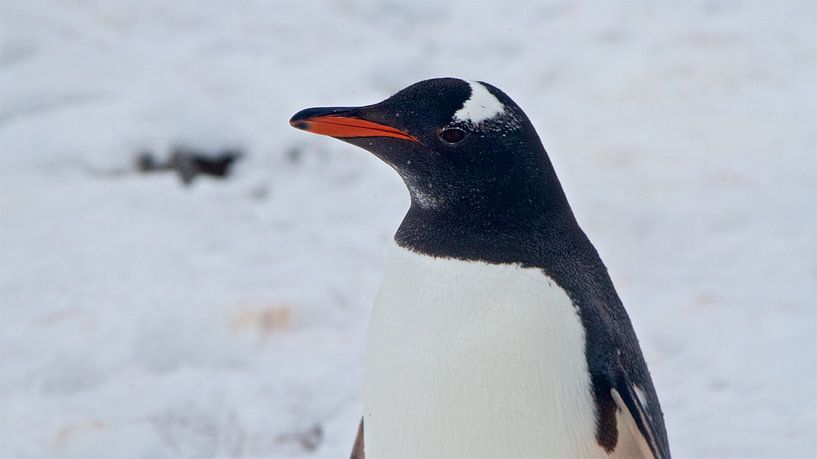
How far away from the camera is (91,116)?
4.52 meters

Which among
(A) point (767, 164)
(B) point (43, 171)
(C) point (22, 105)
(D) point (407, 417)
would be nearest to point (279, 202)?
(B) point (43, 171)

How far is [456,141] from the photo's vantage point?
1.67 metres

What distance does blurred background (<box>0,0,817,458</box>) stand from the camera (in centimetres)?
282

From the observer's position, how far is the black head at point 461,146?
1667 mm

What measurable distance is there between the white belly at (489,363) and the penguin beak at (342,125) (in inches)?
8.4

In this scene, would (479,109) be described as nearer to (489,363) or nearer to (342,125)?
(342,125)

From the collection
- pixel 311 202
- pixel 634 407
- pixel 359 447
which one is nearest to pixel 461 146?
pixel 634 407

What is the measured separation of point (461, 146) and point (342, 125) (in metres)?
0.21

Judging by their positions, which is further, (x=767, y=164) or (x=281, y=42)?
(x=281, y=42)

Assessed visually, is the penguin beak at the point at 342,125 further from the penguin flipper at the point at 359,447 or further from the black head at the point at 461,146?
the penguin flipper at the point at 359,447

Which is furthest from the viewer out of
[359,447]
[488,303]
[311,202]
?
[311,202]

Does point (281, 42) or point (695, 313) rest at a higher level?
point (281, 42)

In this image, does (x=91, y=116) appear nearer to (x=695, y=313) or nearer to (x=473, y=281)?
(x=695, y=313)

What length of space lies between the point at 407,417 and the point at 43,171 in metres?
2.90
